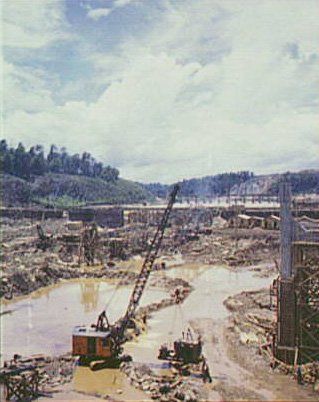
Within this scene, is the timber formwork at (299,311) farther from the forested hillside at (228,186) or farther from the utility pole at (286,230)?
the forested hillside at (228,186)

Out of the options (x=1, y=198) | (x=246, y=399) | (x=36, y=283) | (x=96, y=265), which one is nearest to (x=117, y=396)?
(x=246, y=399)

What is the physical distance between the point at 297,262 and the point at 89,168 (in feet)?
114

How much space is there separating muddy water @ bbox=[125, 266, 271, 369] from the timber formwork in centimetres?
255

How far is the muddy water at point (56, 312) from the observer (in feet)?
39.7

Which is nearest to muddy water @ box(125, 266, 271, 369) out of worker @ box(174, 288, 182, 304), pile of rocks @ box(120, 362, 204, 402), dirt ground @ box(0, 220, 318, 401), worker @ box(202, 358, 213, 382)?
worker @ box(174, 288, 182, 304)

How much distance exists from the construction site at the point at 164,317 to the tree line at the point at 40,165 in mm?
15385

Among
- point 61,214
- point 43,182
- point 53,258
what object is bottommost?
point 53,258

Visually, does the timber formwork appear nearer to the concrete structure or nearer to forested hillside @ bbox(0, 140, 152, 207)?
the concrete structure

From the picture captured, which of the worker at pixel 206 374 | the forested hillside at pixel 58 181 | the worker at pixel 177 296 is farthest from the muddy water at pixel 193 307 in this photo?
the forested hillside at pixel 58 181

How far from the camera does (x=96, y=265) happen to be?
894 inches

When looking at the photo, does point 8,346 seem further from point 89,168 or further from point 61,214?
point 89,168

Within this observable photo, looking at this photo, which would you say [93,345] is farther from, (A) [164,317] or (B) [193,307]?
(B) [193,307]

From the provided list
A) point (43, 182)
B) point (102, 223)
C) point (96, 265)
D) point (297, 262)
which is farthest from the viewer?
point (43, 182)

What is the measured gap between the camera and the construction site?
919cm
